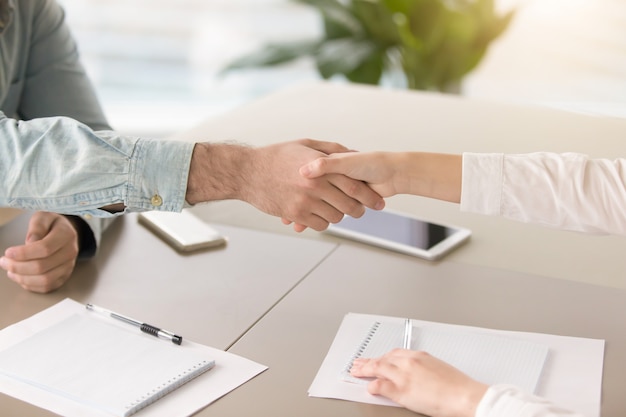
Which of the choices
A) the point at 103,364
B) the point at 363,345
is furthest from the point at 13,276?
the point at 363,345

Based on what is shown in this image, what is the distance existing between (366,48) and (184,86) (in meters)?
1.07

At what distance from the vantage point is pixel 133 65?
3973 millimetres

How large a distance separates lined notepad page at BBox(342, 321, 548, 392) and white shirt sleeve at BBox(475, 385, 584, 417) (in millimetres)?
75

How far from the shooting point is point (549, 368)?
43.2 inches

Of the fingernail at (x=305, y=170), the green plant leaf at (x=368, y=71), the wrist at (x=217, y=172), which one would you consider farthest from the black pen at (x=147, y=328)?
the green plant leaf at (x=368, y=71)

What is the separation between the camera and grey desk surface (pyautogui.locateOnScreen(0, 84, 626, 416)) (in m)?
1.12

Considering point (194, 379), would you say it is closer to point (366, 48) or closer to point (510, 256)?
point (510, 256)

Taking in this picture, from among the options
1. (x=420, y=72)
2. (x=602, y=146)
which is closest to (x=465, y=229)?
(x=602, y=146)

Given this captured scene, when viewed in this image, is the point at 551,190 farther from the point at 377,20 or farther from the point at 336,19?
the point at 336,19

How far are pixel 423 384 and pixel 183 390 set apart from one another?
0.30 meters

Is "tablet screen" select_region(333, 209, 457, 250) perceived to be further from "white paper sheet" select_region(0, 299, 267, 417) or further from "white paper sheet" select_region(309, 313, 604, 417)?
"white paper sheet" select_region(0, 299, 267, 417)

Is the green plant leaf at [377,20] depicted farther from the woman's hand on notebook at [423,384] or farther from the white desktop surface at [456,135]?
the woman's hand on notebook at [423,384]

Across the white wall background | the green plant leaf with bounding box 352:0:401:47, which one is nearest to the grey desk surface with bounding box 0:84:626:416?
the green plant leaf with bounding box 352:0:401:47

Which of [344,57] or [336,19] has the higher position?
[336,19]
